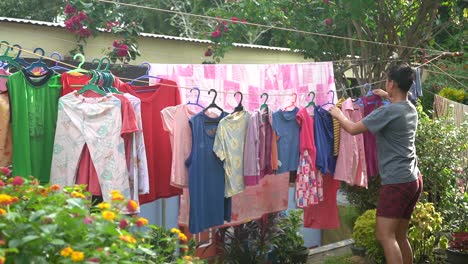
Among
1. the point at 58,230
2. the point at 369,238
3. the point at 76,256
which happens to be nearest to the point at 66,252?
the point at 76,256

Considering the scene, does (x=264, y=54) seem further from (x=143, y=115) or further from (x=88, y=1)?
(x=143, y=115)

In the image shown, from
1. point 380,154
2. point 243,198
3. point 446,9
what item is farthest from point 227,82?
point 446,9

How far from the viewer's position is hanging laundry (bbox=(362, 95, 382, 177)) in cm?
560

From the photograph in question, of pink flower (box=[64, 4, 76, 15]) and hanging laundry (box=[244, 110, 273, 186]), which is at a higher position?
pink flower (box=[64, 4, 76, 15])

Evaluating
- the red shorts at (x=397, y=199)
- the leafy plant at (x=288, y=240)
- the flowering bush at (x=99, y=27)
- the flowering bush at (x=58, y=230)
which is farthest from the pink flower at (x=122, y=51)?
the flowering bush at (x=58, y=230)

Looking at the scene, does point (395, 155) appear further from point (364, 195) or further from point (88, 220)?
point (88, 220)

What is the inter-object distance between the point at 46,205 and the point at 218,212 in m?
2.52

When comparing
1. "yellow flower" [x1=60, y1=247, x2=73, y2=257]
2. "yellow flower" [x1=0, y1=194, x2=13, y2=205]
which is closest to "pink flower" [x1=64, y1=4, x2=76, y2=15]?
"yellow flower" [x1=0, y1=194, x2=13, y2=205]

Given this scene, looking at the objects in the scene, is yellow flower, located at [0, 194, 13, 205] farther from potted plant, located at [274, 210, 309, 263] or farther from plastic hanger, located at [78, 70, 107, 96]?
potted plant, located at [274, 210, 309, 263]

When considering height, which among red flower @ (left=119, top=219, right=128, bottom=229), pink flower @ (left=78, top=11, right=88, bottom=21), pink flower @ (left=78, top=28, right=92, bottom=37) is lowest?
red flower @ (left=119, top=219, right=128, bottom=229)

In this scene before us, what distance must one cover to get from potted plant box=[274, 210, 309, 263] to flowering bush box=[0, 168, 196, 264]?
4.16m

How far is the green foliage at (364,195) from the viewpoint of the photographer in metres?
7.02

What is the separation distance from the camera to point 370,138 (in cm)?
563

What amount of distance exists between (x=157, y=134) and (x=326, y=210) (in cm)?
183
